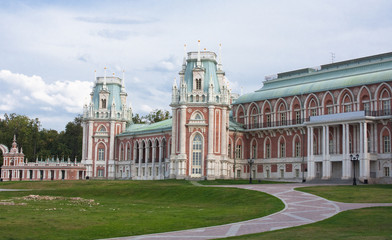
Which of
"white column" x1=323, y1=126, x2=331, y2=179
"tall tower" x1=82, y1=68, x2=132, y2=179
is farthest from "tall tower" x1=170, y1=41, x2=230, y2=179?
"tall tower" x1=82, y1=68, x2=132, y2=179

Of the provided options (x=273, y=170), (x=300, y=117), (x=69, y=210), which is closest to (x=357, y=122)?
(x=300, y=117)

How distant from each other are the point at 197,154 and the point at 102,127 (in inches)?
1010

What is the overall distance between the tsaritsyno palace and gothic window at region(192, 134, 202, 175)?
0.14 m

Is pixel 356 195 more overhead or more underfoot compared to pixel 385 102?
more underfoot

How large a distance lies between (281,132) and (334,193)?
3842cm

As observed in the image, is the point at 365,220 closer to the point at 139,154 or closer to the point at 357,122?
the point at 357,122

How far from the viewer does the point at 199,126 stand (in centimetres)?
7669

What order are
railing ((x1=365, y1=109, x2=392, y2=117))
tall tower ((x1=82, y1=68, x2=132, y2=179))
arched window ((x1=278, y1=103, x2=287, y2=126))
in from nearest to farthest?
railing ((x1=365, y1=109, x2=392, y2=117))
arched window ((x1=278, y1=103, x2=287, y2=126))
tall tower ((x1=82, y1=68, x2=132, y2=179))

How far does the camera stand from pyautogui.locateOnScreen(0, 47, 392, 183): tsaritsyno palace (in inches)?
2707

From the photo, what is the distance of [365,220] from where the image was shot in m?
26.9

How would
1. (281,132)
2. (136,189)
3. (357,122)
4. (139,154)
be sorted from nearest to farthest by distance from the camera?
(136,189)
(357,122)
(281,132)
(139,154)

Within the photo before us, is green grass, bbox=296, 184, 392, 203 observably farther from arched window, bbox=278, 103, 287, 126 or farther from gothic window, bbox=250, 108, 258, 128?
gothic window, bbox=250, 108, 258, 128

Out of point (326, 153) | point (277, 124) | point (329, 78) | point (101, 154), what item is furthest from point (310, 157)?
point (101, 154)

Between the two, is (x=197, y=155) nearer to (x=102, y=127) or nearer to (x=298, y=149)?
(x=298, y=149)
